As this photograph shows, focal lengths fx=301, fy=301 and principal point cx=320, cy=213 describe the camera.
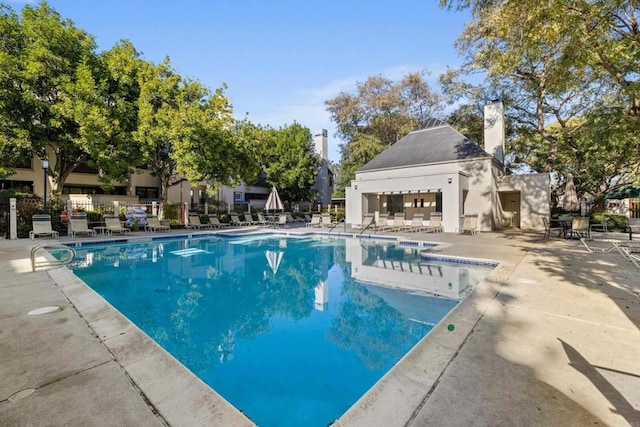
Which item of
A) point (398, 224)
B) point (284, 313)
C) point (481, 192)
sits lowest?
point (284, 313)

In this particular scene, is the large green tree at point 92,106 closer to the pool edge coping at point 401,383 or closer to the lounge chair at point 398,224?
the lounge chair at point 398,224

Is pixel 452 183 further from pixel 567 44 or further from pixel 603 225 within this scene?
pixel 567 44

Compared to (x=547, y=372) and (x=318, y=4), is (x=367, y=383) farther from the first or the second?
(x=318, y=4)

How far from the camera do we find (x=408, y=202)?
2153cm

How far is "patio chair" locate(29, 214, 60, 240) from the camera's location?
1271 centimetres

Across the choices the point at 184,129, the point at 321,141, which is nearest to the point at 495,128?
the point at 184,129

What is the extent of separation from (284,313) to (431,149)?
17.4m

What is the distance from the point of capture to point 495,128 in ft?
63.8

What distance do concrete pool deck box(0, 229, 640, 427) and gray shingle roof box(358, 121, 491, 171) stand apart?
14667mm

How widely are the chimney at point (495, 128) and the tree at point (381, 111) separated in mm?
8262

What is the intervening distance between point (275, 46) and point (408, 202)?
1327cm

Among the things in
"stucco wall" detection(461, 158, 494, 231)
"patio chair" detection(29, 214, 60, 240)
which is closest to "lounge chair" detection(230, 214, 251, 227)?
"patio chair" detection(29, 214, 60, 240)

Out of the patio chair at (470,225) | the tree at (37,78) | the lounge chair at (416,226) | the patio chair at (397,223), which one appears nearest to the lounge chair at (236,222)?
the tree at (37,78)

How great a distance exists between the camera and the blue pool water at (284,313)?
10.8ft
